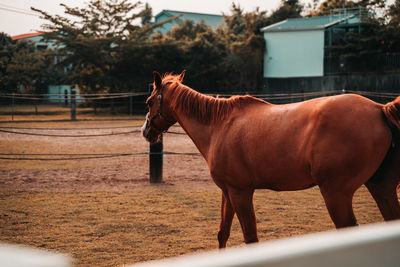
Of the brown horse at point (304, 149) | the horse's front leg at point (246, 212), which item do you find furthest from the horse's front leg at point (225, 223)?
the horse's front leg at point (246, 212)

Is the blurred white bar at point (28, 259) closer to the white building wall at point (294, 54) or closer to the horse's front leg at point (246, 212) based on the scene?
the horse's front leg at point (246, 212)

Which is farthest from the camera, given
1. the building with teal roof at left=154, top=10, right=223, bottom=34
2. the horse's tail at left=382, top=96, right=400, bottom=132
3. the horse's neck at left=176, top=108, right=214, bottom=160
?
the building with teal roof at left=154, top=10, right=223, bottom=34

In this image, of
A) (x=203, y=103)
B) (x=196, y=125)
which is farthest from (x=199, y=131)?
(x=203, y=103)

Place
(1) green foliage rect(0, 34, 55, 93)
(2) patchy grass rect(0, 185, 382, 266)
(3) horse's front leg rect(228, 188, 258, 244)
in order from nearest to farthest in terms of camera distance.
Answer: (3) horse's front leg rect(228, 188, 258, 244) → (2) patchy grass rect(0, 185, 382, 266) → (1) green foliage rect(0, 34, 55, 93)

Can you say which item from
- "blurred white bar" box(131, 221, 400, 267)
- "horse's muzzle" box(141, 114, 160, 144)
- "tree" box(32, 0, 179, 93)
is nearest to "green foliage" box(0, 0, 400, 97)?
"tree" box(32, 0, 179, 93)

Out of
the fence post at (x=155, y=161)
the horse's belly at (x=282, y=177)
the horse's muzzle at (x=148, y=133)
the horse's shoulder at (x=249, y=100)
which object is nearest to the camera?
the horse's belly at (x=282, y=177)

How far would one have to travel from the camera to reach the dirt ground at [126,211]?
15.1ft

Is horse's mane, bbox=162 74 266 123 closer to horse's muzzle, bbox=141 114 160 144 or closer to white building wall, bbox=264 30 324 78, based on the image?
horse's muzzle, bbox=141 114 160 144

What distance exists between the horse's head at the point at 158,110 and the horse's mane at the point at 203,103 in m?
0.07

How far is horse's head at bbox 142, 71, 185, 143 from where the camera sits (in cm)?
467

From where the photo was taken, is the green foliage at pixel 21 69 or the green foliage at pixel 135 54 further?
the green foliage at pixel 135 54

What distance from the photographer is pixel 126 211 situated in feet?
20.2

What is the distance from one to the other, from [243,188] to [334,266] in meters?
3.25

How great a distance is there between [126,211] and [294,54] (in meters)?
27.7
